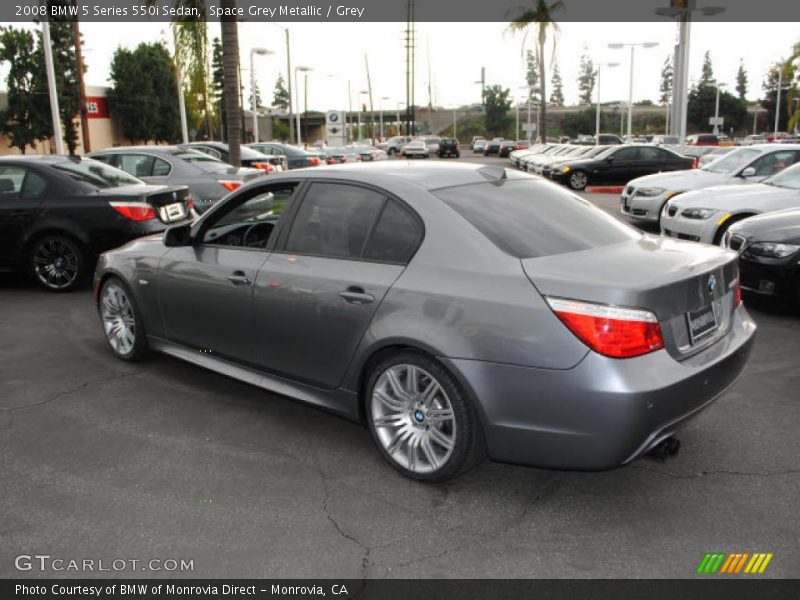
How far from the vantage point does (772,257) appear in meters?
6.63

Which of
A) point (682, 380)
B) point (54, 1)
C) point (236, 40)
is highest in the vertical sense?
point (54, 1)

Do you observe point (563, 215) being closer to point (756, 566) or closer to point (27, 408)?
point (756, 566)

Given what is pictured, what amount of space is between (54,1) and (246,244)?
2202 centimetres

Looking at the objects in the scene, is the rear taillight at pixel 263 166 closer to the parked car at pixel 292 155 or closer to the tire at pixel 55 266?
the parked car at pixel 292 155

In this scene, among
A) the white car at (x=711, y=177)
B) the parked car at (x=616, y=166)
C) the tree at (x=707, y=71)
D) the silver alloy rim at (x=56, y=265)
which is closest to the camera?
the silver alloy rim at (x=56, y=265)

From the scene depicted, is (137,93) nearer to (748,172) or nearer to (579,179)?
(579,179)

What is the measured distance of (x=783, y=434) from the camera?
4195 mm

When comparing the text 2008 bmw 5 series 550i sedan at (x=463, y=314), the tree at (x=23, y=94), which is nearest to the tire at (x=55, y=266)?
the text 2008 bmw 5 series 550i sedan at (x=463, y=314)

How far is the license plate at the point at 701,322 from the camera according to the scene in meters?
3.33

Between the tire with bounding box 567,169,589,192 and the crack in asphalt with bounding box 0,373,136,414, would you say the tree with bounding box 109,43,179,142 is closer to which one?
the tire with bounding box 567,169,589,192

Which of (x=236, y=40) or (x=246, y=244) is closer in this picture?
(x=246, y=244)

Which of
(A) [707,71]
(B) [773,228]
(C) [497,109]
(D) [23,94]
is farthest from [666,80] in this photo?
(B) [773,228]

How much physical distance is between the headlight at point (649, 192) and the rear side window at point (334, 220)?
10.2 meters

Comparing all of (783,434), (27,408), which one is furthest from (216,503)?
(783,434)
